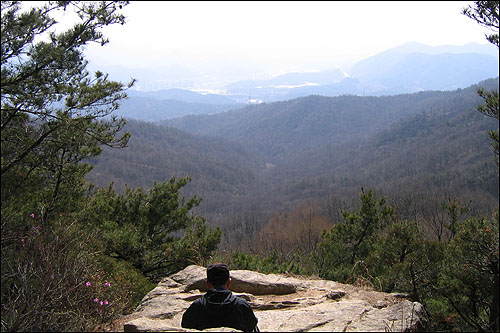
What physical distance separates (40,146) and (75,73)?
69.4 inches

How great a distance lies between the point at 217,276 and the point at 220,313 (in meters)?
0.36

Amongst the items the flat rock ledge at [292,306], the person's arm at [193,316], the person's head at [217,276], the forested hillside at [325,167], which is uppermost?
the person's head at [217,276]

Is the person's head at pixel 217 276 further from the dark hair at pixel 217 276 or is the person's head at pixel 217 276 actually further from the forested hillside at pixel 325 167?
the forested hillside at pixel 325 167

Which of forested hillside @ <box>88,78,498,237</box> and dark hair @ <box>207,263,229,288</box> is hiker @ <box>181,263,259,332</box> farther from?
forested hillside @ <box>88,78,498,237</box>

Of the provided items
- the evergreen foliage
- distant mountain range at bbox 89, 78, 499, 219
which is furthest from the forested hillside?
the evergreen foliage

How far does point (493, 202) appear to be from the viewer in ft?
192

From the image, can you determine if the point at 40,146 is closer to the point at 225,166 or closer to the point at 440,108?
the point at 225,166

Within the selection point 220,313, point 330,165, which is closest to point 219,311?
point 220,313

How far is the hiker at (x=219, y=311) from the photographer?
12.0 feet

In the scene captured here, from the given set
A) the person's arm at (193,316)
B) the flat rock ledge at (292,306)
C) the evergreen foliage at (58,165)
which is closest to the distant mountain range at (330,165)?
the flat rock ledge at (292,306)

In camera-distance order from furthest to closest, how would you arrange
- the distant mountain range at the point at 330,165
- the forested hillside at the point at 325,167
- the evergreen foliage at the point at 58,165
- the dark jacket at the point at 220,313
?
the distant mountain range at the point at 330,165 → the forested hillside at the point at 325,167 → the evergreen foliage at the point at 58,165 → the dark jacket at the point at 220,313

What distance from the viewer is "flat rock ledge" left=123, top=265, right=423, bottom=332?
4.00 m

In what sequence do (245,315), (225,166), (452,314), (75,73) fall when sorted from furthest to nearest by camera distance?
(225,166), (452,314), (75,73), (245,315)

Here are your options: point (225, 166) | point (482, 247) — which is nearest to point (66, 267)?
point (482, 247)
